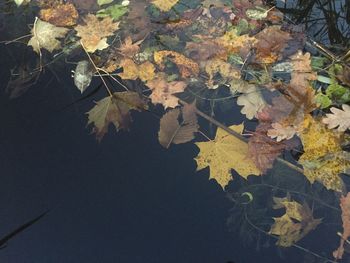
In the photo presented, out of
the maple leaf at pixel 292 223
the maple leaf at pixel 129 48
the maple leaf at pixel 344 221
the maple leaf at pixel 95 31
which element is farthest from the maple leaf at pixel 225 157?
the maple leaf at pixel 95 31

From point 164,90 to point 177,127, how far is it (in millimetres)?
190

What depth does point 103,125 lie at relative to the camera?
4.48 feet

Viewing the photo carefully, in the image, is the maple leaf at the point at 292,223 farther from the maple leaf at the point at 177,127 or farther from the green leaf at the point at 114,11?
the green leaf at the point at 114,11

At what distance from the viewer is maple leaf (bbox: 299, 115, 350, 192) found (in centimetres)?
126

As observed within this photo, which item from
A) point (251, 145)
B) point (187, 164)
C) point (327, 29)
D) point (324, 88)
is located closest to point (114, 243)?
point (187, 164)

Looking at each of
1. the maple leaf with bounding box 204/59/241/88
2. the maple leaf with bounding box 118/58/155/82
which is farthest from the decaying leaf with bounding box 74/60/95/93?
the maple leaf with bounding box 204/59/241/88

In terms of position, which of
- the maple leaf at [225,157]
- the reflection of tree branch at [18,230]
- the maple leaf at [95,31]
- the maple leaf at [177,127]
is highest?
the maple leaf at [95,31]

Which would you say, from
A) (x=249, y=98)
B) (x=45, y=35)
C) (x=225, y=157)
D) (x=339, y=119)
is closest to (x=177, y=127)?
(x=225, y=157)

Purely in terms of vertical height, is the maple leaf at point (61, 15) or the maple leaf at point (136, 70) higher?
the maple leaf at point (61, 15)

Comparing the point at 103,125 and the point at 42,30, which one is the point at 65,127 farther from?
the point at 42,30

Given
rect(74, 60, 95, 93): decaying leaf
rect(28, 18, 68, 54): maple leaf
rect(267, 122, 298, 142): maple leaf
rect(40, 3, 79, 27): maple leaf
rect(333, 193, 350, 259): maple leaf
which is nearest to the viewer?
rect(333, 193, 350, 259): maple leaf

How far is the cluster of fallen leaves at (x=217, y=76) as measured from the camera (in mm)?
1315

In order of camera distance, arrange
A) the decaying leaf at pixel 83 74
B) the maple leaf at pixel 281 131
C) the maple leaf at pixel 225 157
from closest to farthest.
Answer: the maple leaf at pixel 225 157, the maple leaf at pixel 281 131, the decaying leaf at pixel 83 74

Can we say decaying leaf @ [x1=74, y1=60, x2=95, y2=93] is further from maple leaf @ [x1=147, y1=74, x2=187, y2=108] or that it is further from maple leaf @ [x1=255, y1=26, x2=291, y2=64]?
maple leaf @ [x1=255, y1=26, x2=291, y2=64]
